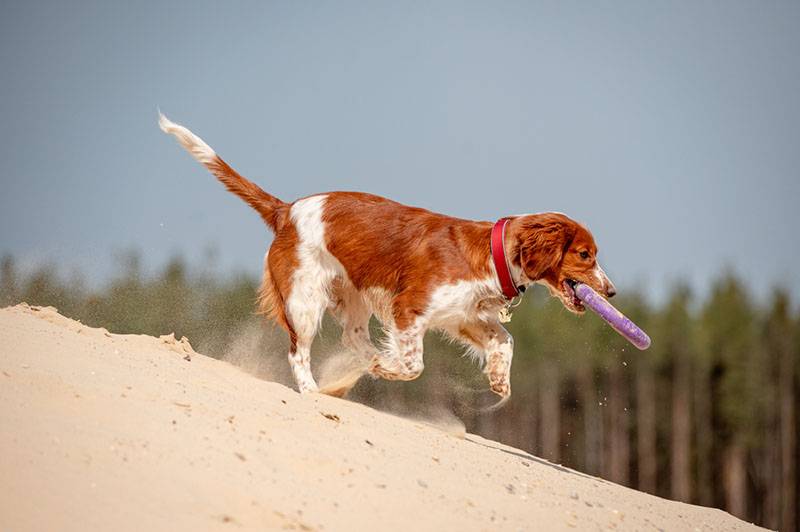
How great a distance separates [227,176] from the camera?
11.0 m

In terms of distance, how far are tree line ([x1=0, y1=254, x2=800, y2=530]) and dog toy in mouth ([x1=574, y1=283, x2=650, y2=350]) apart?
101 feet

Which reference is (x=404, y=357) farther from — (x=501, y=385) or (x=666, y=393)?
(x=666, y=393)

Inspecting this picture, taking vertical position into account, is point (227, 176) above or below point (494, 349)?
above

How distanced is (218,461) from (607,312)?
4.70 metres

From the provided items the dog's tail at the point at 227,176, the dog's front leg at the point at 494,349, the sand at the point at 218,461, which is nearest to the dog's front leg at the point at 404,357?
the sand at the point at 218,461

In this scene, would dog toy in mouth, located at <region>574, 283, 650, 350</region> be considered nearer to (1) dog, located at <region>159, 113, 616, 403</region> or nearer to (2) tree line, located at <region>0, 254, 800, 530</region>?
(1) dog, located at <region>159, 113, 616, 403</region>

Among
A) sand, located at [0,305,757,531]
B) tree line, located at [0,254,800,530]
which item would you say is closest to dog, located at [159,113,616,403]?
sand, located at [0,305,757,531]

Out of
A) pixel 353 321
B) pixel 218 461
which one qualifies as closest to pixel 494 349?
pixel 353 321

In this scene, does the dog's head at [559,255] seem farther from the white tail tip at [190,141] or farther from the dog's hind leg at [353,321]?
→ the white tail tip at [190,141]

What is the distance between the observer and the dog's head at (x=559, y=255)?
9375 mm

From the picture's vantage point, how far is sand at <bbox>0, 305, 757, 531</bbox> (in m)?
5.30

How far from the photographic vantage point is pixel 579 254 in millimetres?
9516

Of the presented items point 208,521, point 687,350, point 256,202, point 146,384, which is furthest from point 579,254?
point 687,350

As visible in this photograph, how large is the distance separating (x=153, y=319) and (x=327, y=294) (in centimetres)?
2114
